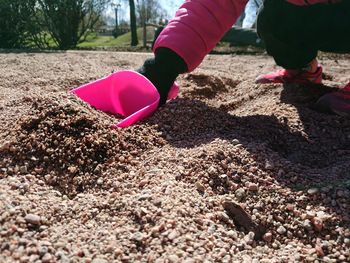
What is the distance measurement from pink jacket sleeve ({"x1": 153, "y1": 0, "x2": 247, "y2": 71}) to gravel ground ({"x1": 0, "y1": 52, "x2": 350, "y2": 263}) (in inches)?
7.8

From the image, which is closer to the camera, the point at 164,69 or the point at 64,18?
the point at 164,69

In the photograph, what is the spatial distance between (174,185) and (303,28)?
1029 mm

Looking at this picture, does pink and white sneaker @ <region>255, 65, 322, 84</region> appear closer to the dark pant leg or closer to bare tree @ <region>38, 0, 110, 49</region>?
the dark pant leg

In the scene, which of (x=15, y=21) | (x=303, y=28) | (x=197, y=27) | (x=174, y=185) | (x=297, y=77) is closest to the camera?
(x=174, y=185)

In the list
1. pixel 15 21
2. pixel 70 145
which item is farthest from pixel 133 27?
pixel 70 145

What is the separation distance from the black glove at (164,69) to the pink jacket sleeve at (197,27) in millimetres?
21

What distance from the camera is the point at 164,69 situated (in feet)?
5.04

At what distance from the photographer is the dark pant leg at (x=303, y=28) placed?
162 cm

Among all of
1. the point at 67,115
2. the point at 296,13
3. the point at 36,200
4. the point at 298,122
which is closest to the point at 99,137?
the point at 67,115

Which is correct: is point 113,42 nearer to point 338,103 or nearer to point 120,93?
point 120,93

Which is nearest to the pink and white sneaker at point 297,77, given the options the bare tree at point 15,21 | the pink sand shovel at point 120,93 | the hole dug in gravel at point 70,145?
the pink sand shovel at point 120,93

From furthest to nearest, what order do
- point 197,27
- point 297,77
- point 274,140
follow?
point 297,77 → point 197,27 → point 274,140

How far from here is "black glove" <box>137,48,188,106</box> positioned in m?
1.52

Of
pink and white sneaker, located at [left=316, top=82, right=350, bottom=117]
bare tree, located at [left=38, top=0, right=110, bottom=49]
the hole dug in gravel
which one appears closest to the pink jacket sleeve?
the hole dug in gravel
